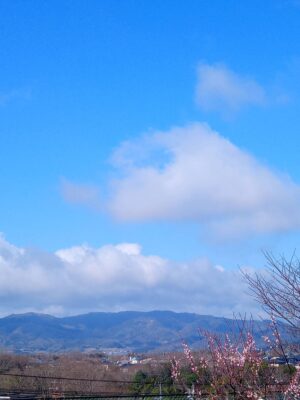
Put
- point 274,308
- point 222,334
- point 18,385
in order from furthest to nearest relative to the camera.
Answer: point 18,385 < point 222,334 < point 274,308

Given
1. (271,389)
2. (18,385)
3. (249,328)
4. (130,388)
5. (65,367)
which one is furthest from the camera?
(65,367)

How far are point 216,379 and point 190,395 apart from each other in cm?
112

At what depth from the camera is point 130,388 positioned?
24.9 m

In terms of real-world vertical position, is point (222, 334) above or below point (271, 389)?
above

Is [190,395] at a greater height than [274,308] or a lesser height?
lesser

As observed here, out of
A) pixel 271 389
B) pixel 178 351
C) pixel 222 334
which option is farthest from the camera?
pixel 178 351

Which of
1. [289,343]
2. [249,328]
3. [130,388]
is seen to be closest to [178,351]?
[249,328]

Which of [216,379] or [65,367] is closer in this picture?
[216,379]

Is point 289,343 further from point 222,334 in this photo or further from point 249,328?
point 222,334

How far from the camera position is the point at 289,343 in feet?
27.9

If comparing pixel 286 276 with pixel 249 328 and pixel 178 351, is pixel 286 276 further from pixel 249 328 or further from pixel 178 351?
pixel 178 351

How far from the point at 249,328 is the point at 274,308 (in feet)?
5.97

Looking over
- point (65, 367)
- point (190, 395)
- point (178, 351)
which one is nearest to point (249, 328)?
point (190, 395)

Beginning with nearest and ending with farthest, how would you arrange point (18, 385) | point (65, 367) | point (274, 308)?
point (274, 308) < point (18, 385) < point (65, 367)
